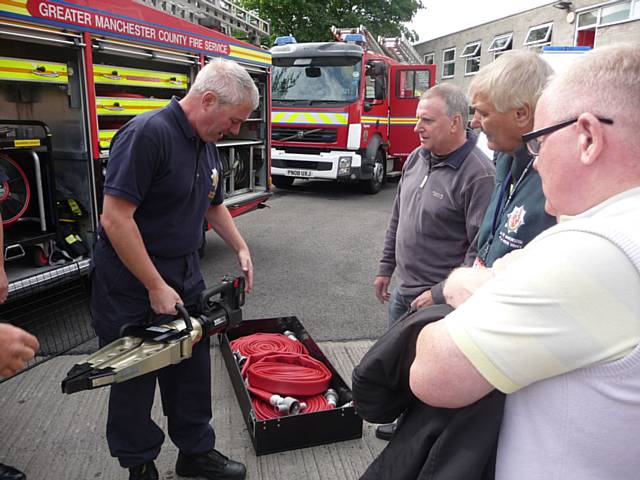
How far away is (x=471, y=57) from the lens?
22156mm

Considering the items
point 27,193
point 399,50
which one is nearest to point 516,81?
point 27,193

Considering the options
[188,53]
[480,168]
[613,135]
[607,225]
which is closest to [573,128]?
[613,135]

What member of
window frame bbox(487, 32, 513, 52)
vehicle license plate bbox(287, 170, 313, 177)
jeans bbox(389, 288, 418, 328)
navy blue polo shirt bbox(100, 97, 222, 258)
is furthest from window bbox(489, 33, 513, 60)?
navy blue polo shirt bbox(100, 97, 222, 258)

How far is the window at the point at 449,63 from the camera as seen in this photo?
23.8 m

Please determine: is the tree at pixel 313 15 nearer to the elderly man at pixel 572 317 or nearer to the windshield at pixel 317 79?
the windshield at pixel 317 79

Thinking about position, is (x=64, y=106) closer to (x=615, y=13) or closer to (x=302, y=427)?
(x=302, y=427)

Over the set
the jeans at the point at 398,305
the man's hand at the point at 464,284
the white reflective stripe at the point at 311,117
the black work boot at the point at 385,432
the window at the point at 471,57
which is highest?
the window at the point at 471,57

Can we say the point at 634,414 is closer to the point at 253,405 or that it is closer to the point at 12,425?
the point at 253,405

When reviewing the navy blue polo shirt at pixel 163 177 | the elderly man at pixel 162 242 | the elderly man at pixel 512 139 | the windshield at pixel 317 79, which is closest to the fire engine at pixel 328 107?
the windshield at pixel 317 79

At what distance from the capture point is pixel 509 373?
0.82 m

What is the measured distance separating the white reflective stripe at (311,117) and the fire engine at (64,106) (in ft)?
17.3

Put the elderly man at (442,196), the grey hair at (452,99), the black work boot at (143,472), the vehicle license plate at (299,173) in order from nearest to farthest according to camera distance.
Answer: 1. the black work boot at (143,472)
2. the elderly man at (442,196)
3. the grey hair at (452,99)
4. the vehicle license plate at (299,173)

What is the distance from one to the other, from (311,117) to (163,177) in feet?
27.4

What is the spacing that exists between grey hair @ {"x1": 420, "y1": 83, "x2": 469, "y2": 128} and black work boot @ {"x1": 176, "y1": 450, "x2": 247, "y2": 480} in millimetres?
2034
